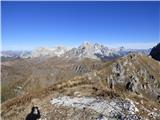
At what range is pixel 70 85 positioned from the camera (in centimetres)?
6856

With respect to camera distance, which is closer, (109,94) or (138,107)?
(138,107)

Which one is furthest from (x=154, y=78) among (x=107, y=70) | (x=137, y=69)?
(x=107, y=70)

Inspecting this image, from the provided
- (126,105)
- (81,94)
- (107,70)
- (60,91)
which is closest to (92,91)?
(81,94)

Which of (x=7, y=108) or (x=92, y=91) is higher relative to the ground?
(x=92, y=91)

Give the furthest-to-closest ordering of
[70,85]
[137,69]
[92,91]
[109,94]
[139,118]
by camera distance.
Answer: [137,69]
[70,85]
[92,91]
[109,94]
[139,118]

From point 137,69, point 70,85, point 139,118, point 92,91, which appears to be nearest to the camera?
point 139,118

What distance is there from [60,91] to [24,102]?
822 cm

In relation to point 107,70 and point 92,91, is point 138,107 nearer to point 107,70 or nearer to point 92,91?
point 92,91

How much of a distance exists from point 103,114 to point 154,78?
87.1 m

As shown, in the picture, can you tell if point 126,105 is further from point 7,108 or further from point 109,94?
point 7,108

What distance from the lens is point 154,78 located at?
431ft

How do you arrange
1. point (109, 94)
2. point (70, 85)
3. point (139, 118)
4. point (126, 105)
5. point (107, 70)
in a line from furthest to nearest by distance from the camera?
point (107, 70) → point (70, 85) → point (109, 94) → point (126, 105) → point (139, 118)

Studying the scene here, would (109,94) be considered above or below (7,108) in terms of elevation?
above

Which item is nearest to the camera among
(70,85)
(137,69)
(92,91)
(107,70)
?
(92,91)
